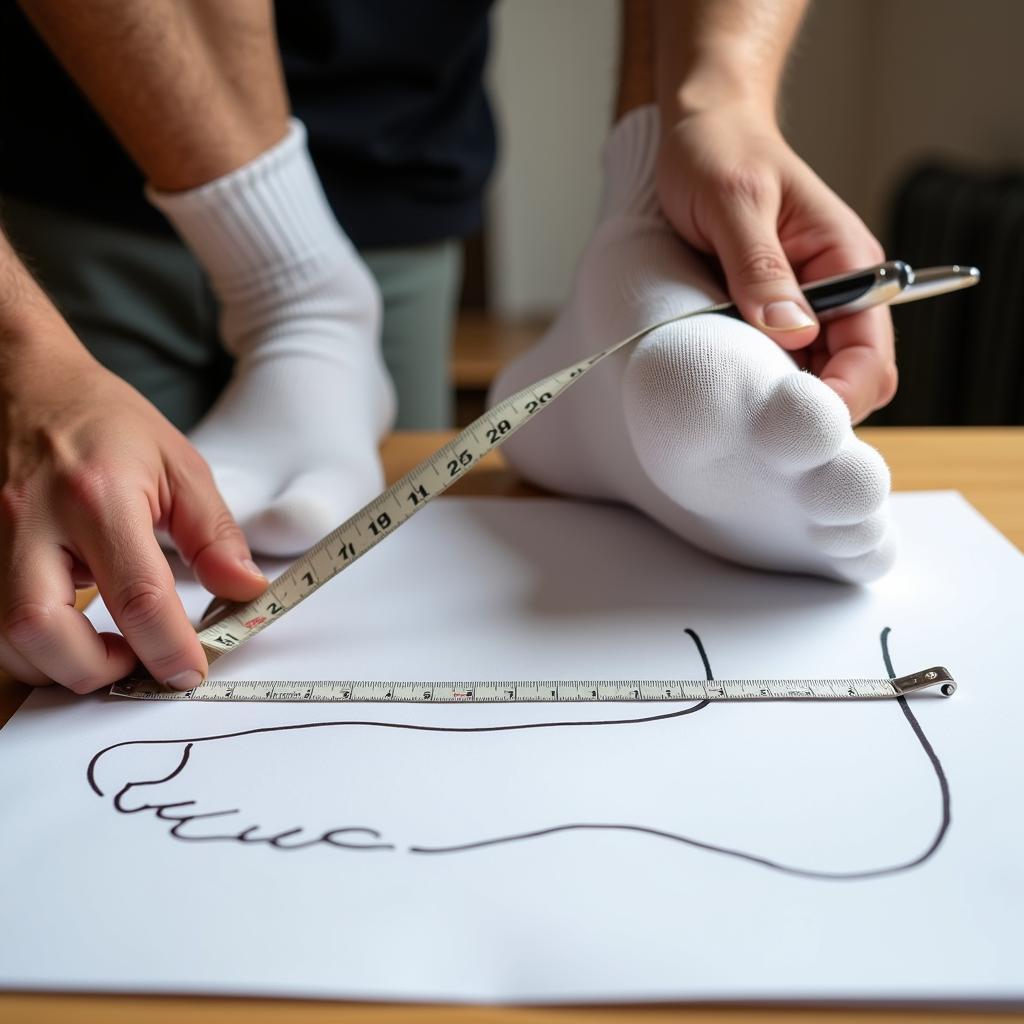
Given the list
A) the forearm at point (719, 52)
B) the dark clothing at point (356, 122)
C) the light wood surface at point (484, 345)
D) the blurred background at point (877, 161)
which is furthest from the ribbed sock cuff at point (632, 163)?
the light wood surface at point (484, 345)

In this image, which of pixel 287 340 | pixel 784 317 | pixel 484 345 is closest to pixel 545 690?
pixel 784 317

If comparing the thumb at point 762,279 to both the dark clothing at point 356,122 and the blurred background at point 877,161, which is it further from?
the blurred background at point 877,161

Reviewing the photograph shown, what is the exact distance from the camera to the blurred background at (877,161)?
5.60 feet

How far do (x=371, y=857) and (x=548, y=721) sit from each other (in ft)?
0.38

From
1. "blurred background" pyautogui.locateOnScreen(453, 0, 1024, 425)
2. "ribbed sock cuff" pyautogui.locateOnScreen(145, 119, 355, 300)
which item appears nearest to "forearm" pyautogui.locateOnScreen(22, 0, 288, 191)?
"ribbed sock cuff" pyautogui.locateOnScreen(145, 119, 355, 300)

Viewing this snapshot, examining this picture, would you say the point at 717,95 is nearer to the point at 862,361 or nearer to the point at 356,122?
the point at 862,361

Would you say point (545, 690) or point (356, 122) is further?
point (356, 122)

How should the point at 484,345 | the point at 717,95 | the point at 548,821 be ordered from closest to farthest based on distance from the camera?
the point at 548,821
the point at 717,95
the point at 484,345

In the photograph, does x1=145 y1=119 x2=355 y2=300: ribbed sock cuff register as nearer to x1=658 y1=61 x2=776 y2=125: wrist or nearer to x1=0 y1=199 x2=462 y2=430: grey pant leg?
x1=0 y1=199 x2=462 y2=430: grey pant leg

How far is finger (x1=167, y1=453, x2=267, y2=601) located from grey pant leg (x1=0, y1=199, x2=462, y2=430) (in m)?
0.44

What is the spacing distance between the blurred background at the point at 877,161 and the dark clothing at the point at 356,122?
665mm

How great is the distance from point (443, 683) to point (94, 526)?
0.63 feet

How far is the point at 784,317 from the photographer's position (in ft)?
2.02

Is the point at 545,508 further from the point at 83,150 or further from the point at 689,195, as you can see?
the point at 83,150
